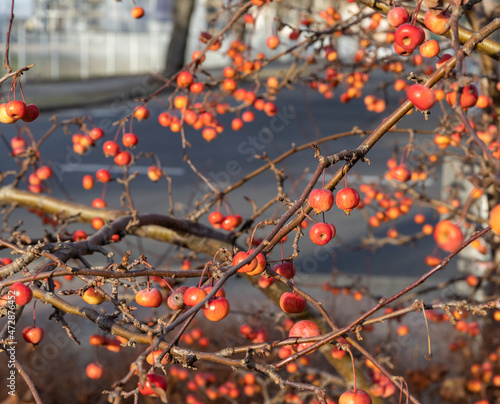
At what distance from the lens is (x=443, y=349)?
16.2 feet

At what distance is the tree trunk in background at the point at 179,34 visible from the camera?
56.3ft

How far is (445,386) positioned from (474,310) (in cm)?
321

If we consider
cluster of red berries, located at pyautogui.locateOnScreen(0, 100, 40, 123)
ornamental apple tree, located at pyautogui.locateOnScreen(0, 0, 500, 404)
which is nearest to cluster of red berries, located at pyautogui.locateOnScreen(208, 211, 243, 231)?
ornamental apple tree, located at pyautogui.locateOnScreen(0, 0, 500, 404)

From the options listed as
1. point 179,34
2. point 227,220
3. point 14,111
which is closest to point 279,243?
point 227,220

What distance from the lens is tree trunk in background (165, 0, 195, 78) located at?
1717 cm

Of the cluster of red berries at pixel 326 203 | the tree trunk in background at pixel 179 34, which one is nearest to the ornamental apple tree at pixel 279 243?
the cluster of red berries at pixel 326 203

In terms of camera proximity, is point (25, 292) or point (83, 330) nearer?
point (25, 292)

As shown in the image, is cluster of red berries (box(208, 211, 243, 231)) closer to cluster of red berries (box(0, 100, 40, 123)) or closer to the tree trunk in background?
cluster of red berries (box(0, 100, 40, 123))

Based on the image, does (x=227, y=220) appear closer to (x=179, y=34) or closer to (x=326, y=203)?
(x=326, y=203)

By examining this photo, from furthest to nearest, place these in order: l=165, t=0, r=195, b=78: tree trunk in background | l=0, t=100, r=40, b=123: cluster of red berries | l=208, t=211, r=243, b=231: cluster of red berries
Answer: l=165, t=0, r=195, b=78: tree trunk in background
l=208, t=211, r=243, b=231: cluster of red berries
l=0, t=100, r=40, b=123: cluster of red berries

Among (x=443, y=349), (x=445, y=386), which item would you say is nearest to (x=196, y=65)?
(x=445, y=386)

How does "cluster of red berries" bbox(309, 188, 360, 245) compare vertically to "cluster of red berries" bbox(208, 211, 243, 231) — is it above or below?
above

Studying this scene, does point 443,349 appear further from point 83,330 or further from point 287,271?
point 287,271

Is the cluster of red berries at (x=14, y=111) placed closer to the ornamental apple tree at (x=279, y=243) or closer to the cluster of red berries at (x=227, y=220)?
the ornamental apple tree at (x=279, y=243)
